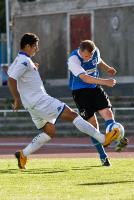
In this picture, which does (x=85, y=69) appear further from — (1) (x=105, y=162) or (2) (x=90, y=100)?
(1) (x=105, y=162)

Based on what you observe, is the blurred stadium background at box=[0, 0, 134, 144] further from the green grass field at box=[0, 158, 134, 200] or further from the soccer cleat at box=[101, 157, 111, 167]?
the green grass field at box=[0, 158, 134, 200]

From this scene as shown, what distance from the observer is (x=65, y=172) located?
11133mm

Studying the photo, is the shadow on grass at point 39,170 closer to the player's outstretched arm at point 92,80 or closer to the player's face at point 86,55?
the player's outstretched arm at point 92,80

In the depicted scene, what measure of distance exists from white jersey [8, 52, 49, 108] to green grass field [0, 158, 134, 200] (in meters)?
1.05

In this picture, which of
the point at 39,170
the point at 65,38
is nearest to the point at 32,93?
the point at 39,170

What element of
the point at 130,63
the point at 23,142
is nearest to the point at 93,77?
the point at 23,142

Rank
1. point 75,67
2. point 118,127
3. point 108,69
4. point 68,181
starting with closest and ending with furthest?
point 68,181
point 118,127
point 75,67
point 108,69

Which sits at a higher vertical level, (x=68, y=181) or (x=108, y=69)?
(x=108, y=69)

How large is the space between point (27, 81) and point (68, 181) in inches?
86.0

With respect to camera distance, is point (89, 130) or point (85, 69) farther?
point (85, 69)

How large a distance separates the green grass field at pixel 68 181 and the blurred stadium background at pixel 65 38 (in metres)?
10.2

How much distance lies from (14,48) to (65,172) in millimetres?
20199

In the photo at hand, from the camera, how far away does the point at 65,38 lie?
2845 centimetres

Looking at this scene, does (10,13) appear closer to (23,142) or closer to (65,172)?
(23,142)
